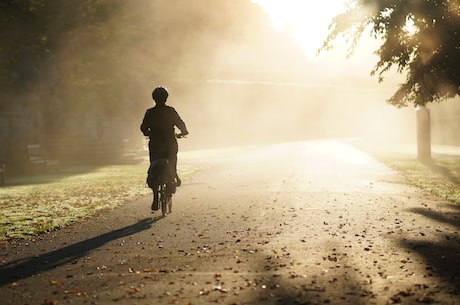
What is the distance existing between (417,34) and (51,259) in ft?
39.0

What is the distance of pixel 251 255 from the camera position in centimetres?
699

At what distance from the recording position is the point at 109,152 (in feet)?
102

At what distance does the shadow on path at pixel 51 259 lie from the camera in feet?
20.9

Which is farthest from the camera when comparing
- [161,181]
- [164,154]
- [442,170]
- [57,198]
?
[442,170]

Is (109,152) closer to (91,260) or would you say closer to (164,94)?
(164,94)

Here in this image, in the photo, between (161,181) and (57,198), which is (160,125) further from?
(57,198)

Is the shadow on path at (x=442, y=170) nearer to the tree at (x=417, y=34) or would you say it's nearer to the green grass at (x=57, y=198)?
the tree at (x=417, y=34)

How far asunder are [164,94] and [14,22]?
1811cm

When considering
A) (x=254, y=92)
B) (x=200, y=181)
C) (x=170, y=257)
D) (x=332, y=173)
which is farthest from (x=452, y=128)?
(x=170, y=257)

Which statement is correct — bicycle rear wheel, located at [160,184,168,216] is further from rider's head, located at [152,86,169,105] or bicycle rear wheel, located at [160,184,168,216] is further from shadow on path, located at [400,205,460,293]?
shadow on path, located at [400,205,460,293]

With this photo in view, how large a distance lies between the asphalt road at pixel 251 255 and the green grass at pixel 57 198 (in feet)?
2.01

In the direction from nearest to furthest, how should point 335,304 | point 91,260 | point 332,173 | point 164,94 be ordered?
1. point 335,304
2. point 91,260
3. point 164,94
4. point 332,173

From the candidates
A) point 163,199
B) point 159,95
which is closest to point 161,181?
point 163,199

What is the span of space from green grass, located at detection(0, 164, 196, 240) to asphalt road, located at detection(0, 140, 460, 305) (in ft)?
2.01
